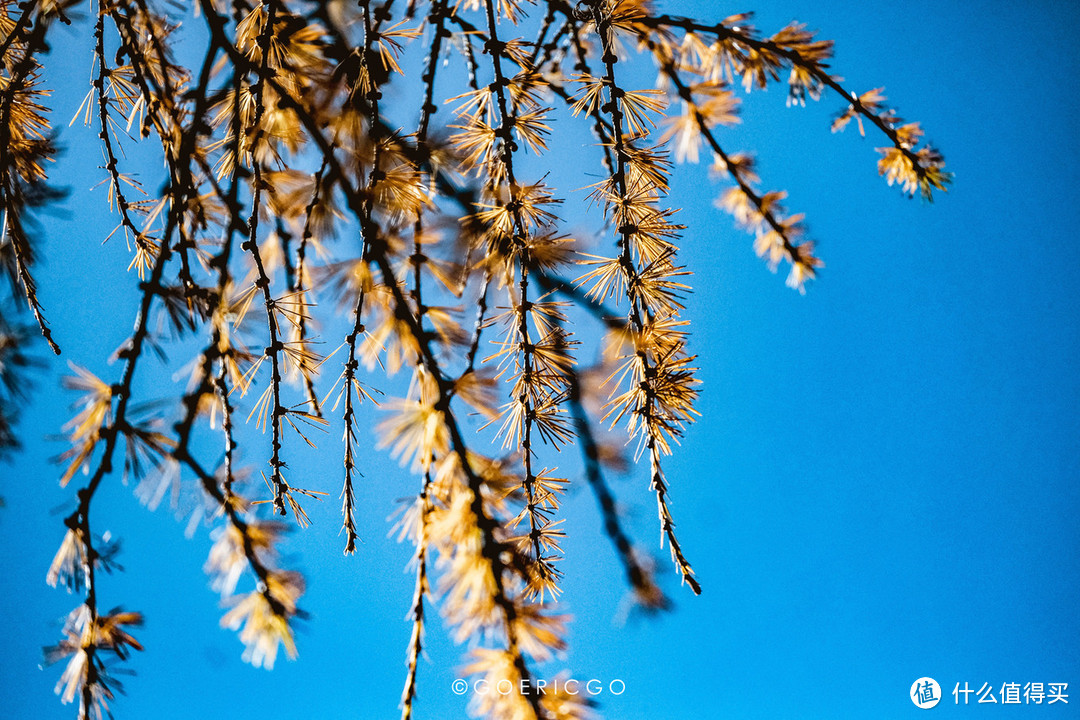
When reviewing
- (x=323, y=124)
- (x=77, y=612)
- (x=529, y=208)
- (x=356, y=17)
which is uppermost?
(x=356, y=17)

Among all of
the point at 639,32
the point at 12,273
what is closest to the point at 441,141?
the point at 639,32

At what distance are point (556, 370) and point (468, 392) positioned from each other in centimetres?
8

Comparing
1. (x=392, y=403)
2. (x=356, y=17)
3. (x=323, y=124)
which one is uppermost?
(x=356, y=17)

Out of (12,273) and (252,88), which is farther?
(12,273)

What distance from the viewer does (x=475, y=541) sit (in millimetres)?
455

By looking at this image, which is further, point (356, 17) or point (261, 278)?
point (356, 17)

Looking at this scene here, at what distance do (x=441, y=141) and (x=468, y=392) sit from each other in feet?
0.89

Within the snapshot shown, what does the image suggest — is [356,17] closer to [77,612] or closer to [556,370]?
[556,370]

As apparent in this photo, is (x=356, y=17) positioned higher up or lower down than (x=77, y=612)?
higher up

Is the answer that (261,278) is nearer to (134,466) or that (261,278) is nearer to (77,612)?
(134,466)

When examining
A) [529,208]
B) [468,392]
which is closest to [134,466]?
[468,392]

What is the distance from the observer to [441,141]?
567mm

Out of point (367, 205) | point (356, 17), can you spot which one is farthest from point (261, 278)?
point (356, 17)

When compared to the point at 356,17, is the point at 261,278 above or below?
below
